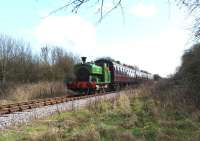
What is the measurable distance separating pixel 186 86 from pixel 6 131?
469 inches

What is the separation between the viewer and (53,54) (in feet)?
209

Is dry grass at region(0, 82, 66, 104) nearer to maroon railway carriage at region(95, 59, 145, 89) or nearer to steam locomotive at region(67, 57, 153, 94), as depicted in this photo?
steam locomotive at region(67, 57, 153, 94)

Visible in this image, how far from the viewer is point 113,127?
12055mm

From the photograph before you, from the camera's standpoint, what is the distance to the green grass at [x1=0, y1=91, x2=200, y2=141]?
10.5m

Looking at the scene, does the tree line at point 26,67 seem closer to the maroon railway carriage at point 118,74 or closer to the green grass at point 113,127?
the maroon railway carriage at point 118,74

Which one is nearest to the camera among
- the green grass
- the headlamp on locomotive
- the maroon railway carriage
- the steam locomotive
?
the green grass

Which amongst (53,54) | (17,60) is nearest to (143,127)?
(17,60)

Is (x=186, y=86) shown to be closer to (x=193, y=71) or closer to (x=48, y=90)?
(x=193, y=71)

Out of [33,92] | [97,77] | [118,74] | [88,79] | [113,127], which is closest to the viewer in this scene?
[113,127]

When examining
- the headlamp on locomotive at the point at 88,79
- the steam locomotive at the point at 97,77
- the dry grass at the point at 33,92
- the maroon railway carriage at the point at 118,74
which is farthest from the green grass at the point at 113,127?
the maroon railway carriage at the point at 118,74

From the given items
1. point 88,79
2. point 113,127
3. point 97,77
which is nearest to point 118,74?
point 97,77

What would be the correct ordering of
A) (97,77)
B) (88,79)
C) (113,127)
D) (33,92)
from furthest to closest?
(97,77), (88,79), (33,92), (113,127)

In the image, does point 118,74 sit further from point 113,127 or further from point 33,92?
point 113,127

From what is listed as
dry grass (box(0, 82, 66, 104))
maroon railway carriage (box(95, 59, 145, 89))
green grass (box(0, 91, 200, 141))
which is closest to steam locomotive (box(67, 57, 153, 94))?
maroon railway carriage (box(95, 59, 145, 89))
